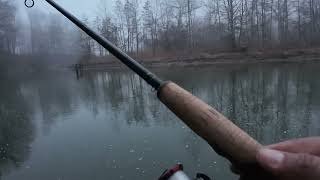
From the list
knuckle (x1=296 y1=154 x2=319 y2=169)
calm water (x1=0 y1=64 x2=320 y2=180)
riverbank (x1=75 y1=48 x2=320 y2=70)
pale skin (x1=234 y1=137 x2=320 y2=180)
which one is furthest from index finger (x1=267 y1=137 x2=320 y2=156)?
riverbank (x1=75 y1=48 x2=320 y2=70)

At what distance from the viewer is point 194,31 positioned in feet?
214

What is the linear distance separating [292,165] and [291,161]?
0.04 feet

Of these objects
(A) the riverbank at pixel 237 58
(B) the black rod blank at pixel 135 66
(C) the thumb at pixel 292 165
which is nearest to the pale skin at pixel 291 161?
(C) the thumb at pixel 292 165

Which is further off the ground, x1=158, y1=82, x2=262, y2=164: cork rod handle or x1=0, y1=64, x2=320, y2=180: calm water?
x1=158, y1=82, x2=262, y2=164: cork rod handle

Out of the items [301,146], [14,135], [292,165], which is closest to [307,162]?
[292,165]

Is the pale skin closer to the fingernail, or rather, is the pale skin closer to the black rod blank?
the fingernail

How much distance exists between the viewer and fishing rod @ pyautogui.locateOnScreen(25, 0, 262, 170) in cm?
138

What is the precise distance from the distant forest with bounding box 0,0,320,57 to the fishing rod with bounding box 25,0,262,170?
52020 millimetres

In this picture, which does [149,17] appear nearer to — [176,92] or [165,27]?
[165,27]

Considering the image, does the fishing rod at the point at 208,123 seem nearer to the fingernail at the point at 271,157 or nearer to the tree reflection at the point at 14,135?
the fingernail at the point at 271,157

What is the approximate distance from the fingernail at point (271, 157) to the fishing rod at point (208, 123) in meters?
0.07

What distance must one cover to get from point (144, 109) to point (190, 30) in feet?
161

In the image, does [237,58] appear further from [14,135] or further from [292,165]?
[292,165]

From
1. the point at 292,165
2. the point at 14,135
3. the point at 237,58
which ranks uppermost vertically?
the point at 292,165
